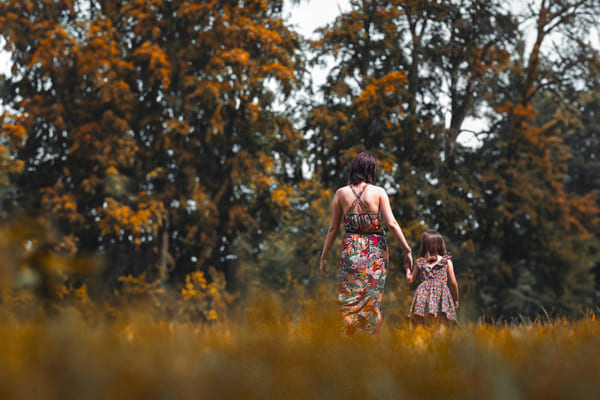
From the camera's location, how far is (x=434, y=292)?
712 centimetres

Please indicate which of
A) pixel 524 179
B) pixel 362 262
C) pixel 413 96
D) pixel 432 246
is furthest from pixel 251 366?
pixel 524 179

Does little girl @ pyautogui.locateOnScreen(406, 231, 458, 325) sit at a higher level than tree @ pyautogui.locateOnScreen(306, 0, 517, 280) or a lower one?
lower

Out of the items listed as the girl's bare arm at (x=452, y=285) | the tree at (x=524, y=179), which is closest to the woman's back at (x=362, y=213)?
the girl's bare arm at (x=452, y=285)

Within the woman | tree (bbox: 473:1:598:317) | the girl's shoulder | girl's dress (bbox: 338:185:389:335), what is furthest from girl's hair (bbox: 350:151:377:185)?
tree (bbox: 473:1:598:317)

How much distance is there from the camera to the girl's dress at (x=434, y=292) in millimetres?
7070

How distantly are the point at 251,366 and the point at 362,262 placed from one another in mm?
4453

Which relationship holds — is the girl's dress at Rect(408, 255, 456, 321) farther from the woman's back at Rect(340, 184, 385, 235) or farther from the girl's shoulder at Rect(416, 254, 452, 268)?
the woman's back at Rect(340, 184, 385, 235)

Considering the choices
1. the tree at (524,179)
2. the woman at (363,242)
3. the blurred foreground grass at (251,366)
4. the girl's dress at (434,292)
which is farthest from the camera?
the tree at (524,179)

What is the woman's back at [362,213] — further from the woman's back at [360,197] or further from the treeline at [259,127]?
the treeline at [259,127]

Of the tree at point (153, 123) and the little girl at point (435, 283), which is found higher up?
the tree at point (153, 123)

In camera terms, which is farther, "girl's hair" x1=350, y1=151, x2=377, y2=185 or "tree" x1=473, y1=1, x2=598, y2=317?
"tree" x1=473, y1=1, x2=598, y2=317

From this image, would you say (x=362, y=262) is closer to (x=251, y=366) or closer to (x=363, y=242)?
(x=363, y=242)

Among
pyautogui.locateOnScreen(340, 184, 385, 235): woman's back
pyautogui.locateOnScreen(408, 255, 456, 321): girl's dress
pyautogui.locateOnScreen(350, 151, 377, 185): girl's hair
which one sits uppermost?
pyautogui.locateOnScreen(350, 151, 377, 185): girl's hair

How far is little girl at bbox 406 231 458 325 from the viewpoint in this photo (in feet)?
23.2
